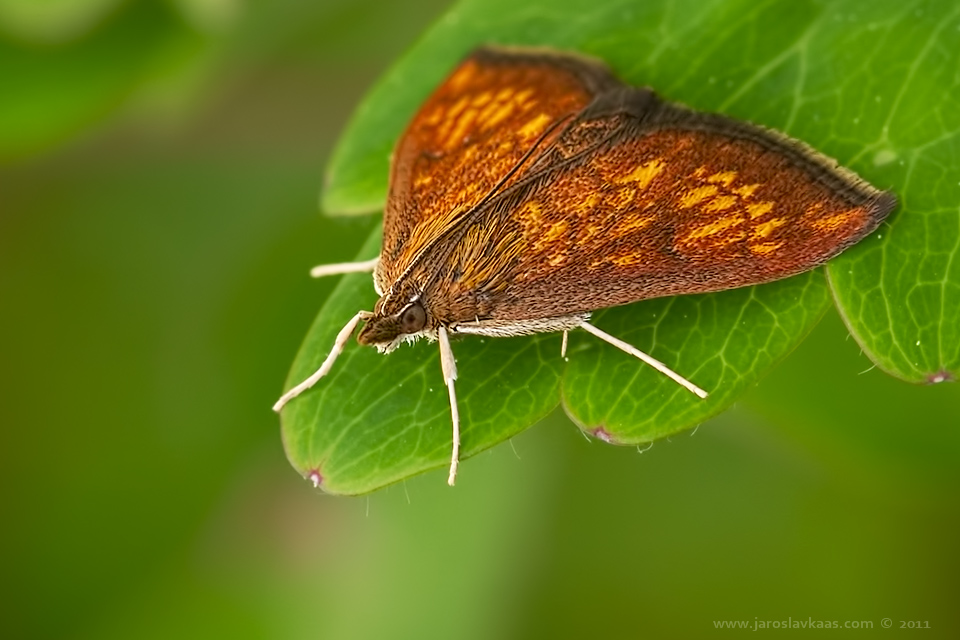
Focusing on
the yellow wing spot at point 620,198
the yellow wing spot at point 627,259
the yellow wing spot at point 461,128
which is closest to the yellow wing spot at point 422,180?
the yellow wing spot at point 461,128

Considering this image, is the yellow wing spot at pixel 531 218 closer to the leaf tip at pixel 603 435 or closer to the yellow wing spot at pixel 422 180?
the yellow wing spot at pixel 422 180

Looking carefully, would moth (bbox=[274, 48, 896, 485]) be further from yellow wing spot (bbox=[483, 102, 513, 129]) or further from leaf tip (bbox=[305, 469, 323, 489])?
leaf tip (bbox=[305, 469, 323, 489])

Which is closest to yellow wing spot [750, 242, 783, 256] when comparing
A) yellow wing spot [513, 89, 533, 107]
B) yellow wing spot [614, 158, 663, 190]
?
yellow wing spot [614, 158, 663, 190]

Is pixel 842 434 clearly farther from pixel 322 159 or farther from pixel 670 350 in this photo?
pixel 322 159

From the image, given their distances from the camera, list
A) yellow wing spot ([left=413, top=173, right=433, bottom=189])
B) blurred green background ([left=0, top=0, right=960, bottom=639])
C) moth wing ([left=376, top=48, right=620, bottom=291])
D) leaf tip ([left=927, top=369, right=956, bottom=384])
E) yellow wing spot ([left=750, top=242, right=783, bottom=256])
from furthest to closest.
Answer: blurred green background ([left=0, top=0, right=960, bottom=639]) < yellow wing spot ([left=413, top=173, right=433, bottom=189]) < moth wing ([left=376, top=48, right=620, bottom=291]) < yellow wing spot ([left=750, top=242, right=783, bottom=256]) < leaf tip ([left=927, top=369, right=956, bottom=384])

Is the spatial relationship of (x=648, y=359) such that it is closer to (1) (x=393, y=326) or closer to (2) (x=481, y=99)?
(1) (x=393, y=326)

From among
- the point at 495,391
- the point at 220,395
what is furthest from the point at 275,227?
the point at 495,391

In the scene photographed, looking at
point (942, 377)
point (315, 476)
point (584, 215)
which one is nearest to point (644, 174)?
point (584, 215)
